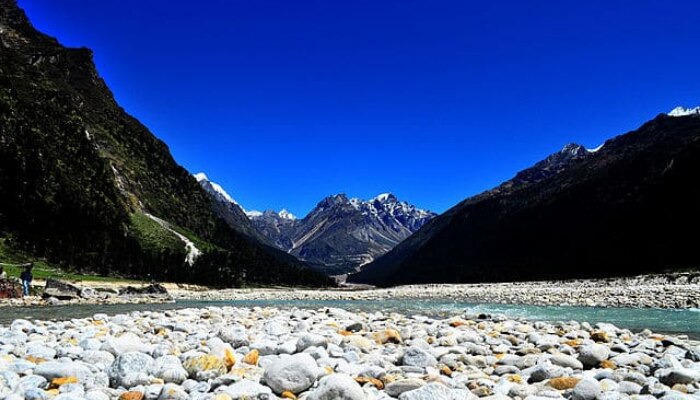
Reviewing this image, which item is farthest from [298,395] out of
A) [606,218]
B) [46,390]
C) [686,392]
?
[606,218]

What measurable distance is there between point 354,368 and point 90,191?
12334cm

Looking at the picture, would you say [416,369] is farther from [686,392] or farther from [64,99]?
[64,99]

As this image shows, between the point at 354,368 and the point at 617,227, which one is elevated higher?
the point at 617,227

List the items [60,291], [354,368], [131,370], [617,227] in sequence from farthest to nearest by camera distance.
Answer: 1. [617,227]
2. [60,291]
3. [354,368]
4. [131,370]

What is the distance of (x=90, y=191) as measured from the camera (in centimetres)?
11538

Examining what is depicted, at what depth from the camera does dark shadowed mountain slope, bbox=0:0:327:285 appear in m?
93.1

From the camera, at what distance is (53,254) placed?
281 ft

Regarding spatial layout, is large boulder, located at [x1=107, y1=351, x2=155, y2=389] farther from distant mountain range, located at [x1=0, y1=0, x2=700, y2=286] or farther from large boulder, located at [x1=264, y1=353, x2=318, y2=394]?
distant mountain range, located at [x1=0, y1=0, x2=700, y2=286]

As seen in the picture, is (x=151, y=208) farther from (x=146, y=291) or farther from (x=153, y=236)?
(x=146, y=291)

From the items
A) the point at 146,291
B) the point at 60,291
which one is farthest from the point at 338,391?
the point at 146,291

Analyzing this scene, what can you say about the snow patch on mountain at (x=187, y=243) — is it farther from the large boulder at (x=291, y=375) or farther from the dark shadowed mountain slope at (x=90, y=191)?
the large boulder at (x=291, y=375)

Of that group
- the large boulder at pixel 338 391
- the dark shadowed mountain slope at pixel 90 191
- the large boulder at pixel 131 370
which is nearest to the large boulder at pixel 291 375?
the large boulder at pixel 338 391

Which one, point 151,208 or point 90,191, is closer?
point 90,191

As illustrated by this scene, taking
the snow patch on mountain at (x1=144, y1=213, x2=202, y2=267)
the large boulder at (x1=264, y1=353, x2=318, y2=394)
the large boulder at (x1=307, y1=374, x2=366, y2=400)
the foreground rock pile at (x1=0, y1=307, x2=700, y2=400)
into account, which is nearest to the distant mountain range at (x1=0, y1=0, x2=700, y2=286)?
the snow patch on mountain at (x1=144, y1=213, x2=202, y2=267)
